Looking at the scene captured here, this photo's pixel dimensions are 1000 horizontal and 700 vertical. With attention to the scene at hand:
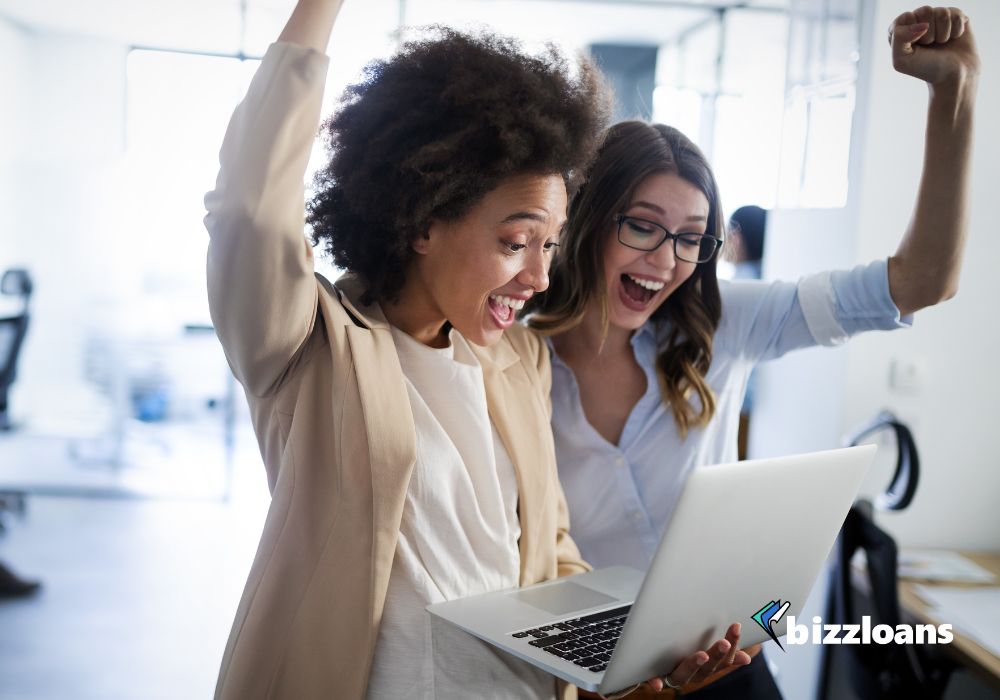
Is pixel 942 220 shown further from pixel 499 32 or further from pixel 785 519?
pixel 499 32

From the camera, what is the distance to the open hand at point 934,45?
134cm

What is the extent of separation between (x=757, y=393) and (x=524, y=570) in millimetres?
2219

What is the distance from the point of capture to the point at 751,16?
5.69m

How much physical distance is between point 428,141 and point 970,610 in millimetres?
1713

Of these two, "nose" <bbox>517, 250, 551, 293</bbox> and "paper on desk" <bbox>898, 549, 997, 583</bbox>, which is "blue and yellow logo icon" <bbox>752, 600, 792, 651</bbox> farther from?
"paper on desk" <bbox>898, 549, 997, 583</bbox>

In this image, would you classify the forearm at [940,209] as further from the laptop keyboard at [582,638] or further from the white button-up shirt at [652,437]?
the laptop keyboard at [582,638]

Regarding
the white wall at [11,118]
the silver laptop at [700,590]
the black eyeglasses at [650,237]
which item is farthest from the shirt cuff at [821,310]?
the white wall at [11,118]

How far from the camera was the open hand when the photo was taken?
4.38 feet

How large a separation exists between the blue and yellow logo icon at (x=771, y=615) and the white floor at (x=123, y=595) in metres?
2.25

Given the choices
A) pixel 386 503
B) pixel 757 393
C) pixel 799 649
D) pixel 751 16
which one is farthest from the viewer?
pixel 751 16

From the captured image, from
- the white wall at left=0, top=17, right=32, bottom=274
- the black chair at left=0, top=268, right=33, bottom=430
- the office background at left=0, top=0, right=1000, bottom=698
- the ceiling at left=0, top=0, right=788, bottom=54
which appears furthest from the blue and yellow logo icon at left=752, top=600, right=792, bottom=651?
the white wall at left=0, top=17, right=32, bottom=274

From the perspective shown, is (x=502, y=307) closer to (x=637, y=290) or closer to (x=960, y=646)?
(x=637, y=290)

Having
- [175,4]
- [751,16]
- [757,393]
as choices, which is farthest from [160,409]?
[751,16]

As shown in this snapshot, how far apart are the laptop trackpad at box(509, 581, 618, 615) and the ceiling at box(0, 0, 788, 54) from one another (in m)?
4.43
